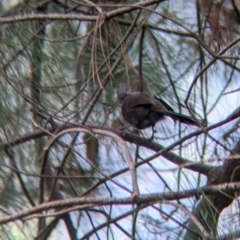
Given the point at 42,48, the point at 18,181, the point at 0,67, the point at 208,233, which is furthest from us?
the point at 18,181

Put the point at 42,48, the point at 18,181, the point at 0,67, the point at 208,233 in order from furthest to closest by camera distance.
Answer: the point at 18,181, the point at 42,48, the point at 0,67, the point at 208,233

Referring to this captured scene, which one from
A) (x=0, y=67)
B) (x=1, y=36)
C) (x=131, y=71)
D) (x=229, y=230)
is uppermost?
(x=131, y=71)

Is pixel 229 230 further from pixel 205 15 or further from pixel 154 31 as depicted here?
pixel 154 31

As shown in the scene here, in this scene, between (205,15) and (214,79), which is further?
(214,79)

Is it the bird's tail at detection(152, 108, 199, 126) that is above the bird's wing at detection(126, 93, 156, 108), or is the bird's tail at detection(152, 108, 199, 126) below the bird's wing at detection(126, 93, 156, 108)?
below

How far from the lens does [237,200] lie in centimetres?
137

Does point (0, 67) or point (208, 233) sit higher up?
point (0, 67)

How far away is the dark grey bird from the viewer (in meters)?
2.10

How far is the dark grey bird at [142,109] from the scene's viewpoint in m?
2.10

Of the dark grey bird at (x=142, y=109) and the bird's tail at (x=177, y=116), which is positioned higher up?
the dark grey bird at (x=142, y=109)

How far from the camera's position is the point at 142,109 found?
2.15 m

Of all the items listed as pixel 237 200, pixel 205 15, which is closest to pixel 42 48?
pixel 205 15

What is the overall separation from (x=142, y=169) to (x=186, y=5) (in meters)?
0.46

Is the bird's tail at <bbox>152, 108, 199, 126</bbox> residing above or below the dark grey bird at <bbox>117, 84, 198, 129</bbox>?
below
